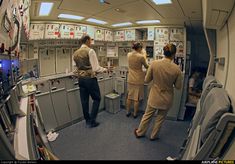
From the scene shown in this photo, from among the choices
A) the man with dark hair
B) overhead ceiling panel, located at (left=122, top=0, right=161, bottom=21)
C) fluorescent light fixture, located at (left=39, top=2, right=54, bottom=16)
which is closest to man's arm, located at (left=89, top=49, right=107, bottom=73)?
the man with dark hair

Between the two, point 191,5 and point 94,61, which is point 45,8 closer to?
point 191,5

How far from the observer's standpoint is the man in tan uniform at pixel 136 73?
6.55 ft

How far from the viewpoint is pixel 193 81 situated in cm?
230

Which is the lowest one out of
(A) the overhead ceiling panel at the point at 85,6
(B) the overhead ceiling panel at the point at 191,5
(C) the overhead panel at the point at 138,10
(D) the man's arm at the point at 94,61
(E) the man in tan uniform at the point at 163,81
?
(E) the man in tan uniform at the point at 163,81

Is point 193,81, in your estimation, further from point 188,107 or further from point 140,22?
point 140,22

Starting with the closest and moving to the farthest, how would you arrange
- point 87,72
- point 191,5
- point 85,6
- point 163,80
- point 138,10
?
1. point 85,6
2. point 138,10
3. point 191,5
4. point 163,80
5. point 87,72

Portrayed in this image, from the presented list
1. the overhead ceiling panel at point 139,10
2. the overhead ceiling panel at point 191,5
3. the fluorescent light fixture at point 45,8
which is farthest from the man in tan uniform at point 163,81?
the fluorescent light fixture at point 45,8

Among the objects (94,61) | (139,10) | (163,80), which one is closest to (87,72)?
(94,61)

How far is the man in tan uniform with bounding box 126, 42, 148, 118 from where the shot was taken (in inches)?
78.6

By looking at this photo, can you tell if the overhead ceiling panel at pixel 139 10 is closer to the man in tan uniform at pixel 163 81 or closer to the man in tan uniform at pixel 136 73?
the man in tan uniform at pixel 163 81

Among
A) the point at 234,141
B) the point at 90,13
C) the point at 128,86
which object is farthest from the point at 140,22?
the point at 128,86

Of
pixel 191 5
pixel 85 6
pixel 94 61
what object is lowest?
pixel 94 61

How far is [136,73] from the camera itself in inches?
84.4

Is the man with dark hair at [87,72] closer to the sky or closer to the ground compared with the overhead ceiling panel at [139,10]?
closer to the ground
